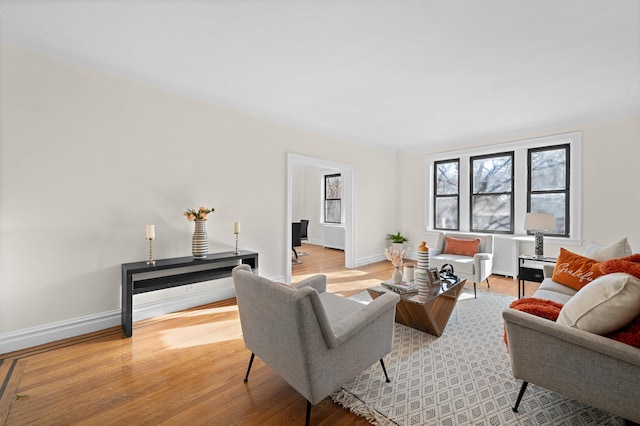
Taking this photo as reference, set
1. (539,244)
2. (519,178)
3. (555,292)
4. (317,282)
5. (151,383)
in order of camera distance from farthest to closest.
→ (519,178), (539,244), (555,292), (317,282), (151,383)

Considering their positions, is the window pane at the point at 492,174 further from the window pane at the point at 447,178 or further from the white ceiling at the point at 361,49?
the white ceiling at the point at 361,49

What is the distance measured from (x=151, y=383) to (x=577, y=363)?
2653 mm

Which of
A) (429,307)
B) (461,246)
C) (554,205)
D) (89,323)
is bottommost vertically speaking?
(89,323)

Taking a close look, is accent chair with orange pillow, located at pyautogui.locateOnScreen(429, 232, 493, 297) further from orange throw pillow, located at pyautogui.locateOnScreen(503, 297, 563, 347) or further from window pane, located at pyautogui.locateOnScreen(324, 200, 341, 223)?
window pane, located at pyautogui.locateOnScreen(324, 200, 341, 223)

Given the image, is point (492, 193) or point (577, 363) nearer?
point (577, 363)

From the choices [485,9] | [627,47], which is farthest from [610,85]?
[485,9]

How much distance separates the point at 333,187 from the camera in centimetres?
924

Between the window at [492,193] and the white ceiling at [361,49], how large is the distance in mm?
1460

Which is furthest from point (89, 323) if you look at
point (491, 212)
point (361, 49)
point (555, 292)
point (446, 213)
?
point (491, 212)

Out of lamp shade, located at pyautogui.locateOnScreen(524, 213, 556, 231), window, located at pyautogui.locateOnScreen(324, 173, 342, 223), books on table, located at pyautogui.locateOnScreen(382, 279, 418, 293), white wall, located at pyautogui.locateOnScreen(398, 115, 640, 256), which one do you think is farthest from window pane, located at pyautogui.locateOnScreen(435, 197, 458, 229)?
books on table, located at pyautogui.locateOnScreen(382, 279, 418, 293)

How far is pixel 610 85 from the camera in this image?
10.9 ft

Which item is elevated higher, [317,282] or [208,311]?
[317,282]

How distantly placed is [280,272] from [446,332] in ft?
8.30

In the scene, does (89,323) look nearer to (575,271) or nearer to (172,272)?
(172,272)
